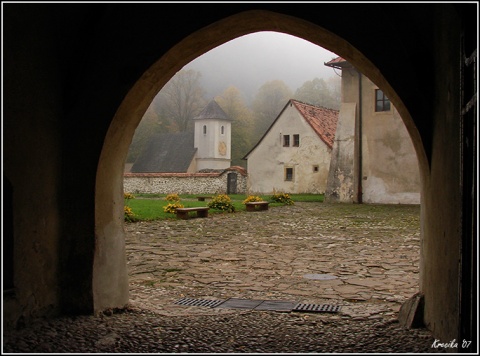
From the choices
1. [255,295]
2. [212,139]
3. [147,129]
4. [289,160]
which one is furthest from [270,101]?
[255,295]

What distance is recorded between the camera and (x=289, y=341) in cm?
432

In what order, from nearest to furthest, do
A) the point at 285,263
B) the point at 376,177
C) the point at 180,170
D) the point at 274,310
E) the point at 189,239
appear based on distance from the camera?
1. the point at 274,310
2. the point at 285,263
3. the point at 189,239
4. the point at 376,177
5. the point at 180,170

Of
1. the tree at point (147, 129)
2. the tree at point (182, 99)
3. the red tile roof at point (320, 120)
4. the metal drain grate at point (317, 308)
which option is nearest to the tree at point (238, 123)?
the tree at point (182, 99)

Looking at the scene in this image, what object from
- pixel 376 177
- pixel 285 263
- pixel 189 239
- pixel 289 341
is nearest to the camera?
pixel 289 341

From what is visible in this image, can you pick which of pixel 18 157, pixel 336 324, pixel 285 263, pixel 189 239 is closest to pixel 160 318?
pixel 336 324

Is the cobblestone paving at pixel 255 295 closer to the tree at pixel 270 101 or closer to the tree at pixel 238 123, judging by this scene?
the tree at pixel 238 123

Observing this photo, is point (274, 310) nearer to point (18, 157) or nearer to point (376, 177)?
point (18, 157)

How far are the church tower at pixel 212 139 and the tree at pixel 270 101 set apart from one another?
11066 millimetres

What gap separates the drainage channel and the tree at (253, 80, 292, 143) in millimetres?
67813

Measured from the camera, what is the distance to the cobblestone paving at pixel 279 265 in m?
6.26

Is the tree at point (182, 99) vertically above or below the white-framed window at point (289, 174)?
above

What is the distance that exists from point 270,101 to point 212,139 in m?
19.7

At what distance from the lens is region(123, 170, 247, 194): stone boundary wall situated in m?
41.5

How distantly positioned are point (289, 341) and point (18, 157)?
2.58 m
